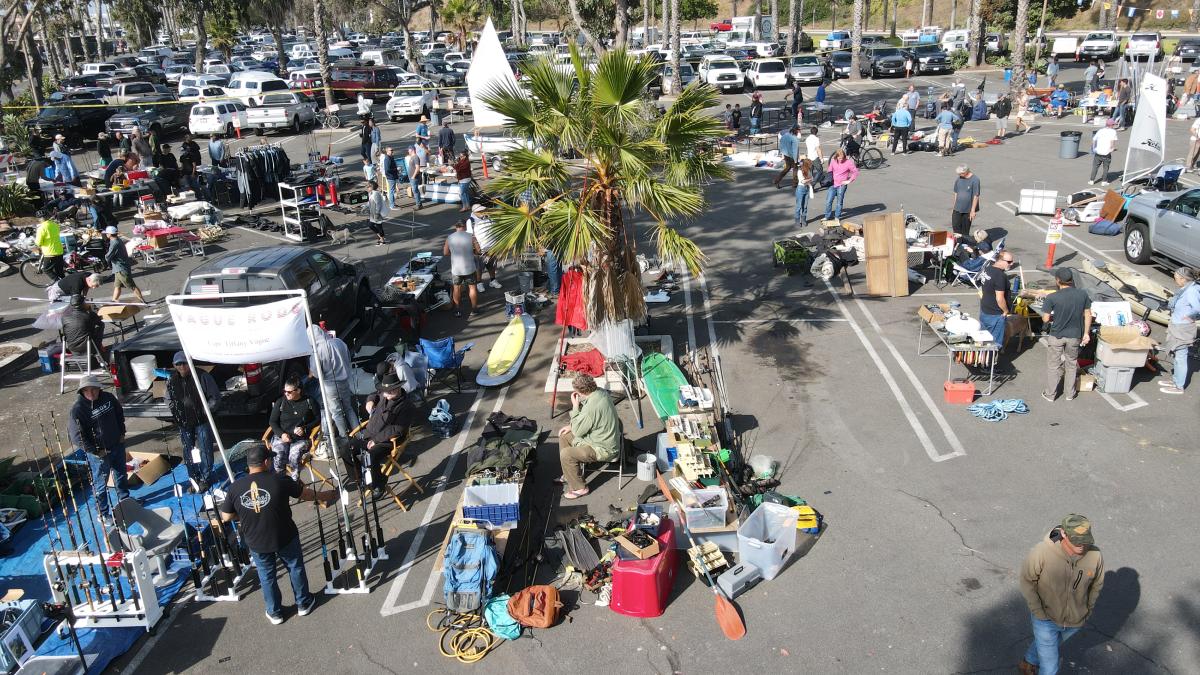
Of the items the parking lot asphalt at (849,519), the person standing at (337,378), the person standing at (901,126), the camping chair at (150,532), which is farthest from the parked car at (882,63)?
the camping chair at (150,532)

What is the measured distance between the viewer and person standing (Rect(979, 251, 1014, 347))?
426 inches

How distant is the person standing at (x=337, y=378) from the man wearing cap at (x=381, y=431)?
0.50 metres

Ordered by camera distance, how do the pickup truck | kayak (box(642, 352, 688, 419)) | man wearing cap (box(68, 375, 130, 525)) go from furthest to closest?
the pickup truck
kayak (box(642, 352, 688, 419))
man wearing cap (box(68, 375, 130, 525))

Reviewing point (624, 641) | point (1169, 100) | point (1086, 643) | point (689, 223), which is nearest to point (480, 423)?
point (624, 641)

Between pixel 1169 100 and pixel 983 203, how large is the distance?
15631mm

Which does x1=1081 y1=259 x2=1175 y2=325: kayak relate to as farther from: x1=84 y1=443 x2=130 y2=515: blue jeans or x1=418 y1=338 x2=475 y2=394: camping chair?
x1=84 y1=443 x2=130 y2=515: blue jeans

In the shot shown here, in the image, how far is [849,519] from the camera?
8273 mm

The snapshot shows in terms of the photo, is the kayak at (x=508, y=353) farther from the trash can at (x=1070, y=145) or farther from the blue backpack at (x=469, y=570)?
the trash can at (x=1070, y=145)

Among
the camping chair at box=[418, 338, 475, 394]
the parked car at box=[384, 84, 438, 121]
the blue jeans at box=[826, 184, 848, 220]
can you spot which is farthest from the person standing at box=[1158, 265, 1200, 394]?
the parked car at box=[384, 84, 438, 121]

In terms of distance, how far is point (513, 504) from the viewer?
7770mm

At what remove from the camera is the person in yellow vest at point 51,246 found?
1588 cm

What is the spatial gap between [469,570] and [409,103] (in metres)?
31.9

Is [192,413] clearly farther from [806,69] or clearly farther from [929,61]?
[929,61]

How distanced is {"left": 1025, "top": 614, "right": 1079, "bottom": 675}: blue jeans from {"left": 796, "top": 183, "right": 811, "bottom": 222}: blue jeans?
1314 cm
